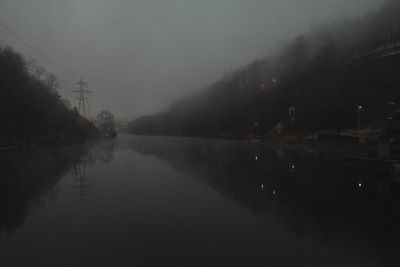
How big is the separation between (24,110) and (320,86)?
87.0m

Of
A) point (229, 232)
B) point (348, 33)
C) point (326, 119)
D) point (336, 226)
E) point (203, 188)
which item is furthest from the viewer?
point (348, 33)

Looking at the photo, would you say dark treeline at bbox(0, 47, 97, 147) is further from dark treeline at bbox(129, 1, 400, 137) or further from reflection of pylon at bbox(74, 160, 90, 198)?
dark treeline at bbox(129, 1, 400, 137)

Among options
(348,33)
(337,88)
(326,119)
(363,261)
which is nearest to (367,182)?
(363,261)

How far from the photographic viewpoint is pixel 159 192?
11055 mm

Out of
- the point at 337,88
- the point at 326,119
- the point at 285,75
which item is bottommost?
the point at 326,119

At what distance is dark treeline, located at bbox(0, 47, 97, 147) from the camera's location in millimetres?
41344

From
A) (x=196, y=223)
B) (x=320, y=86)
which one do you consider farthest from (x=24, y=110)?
(x=320, y=86)

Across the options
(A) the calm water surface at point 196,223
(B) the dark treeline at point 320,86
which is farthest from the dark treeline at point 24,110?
(B) the dark treeline at point 320,86

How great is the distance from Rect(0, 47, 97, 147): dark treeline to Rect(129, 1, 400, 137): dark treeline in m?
68.5

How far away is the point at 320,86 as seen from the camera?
291ft

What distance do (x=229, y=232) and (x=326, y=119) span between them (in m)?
77.4

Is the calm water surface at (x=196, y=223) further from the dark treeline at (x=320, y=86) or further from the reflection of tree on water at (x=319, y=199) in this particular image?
the dark treeline at (x=320, y=86)

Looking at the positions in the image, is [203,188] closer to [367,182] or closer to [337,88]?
[367,182]

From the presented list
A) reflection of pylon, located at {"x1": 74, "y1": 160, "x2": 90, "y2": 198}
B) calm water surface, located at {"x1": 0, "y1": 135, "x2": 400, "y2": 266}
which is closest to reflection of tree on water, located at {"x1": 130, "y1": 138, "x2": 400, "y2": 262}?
calm water surface, located at {"x1": 0, "y1": 135, "x2": 400, "y2": 266}
